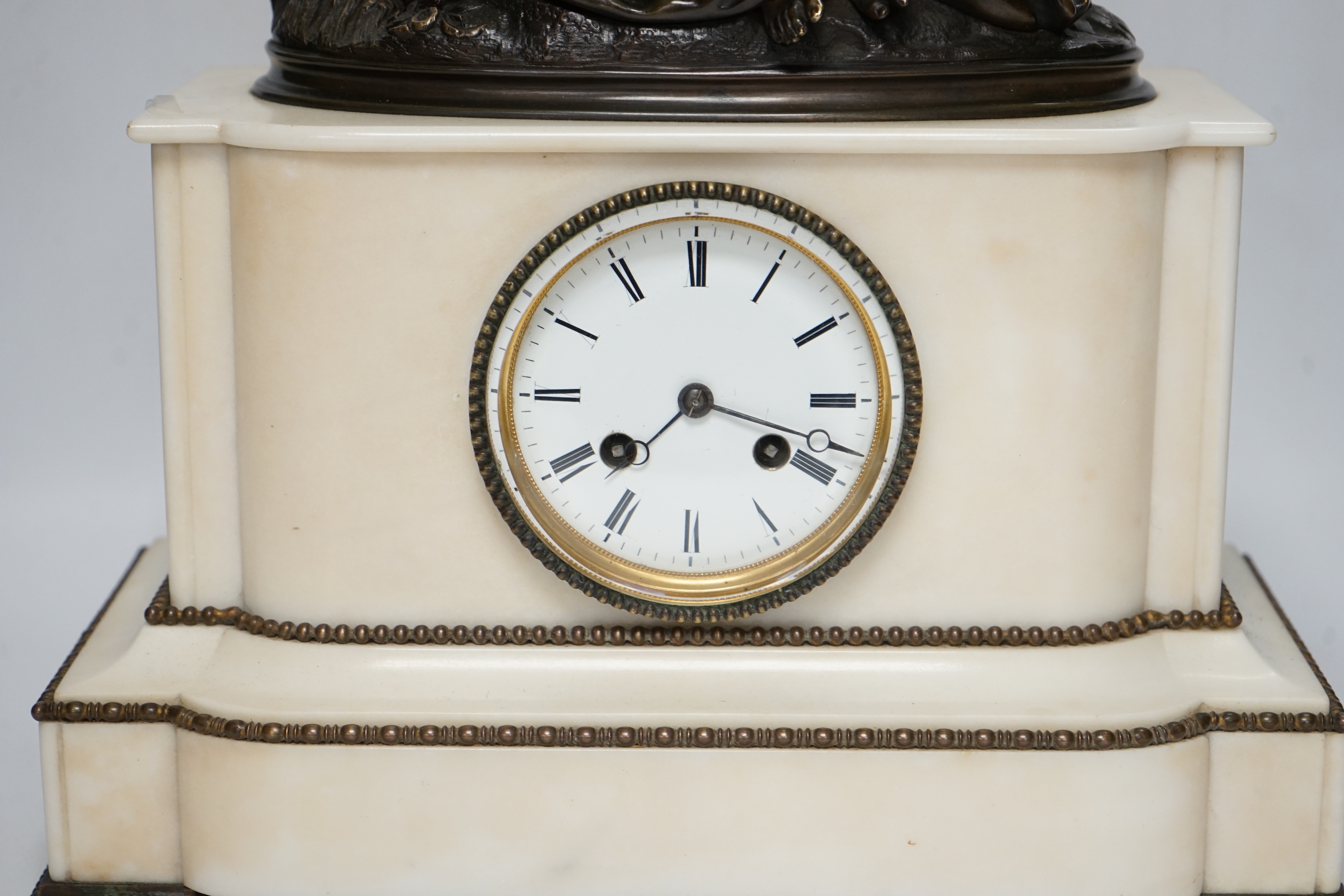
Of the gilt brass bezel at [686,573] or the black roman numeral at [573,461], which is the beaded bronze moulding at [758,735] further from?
the black roman numeral at [573,461]

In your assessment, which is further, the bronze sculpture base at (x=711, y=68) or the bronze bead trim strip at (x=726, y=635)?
the bronze bead trim strip at (x=726, y=635)

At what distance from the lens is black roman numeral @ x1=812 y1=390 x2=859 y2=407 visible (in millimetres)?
2365

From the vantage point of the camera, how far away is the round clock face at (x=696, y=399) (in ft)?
7.64

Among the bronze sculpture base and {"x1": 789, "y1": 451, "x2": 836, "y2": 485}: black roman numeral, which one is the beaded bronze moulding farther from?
the bronze sculpture base

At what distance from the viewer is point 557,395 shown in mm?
2365

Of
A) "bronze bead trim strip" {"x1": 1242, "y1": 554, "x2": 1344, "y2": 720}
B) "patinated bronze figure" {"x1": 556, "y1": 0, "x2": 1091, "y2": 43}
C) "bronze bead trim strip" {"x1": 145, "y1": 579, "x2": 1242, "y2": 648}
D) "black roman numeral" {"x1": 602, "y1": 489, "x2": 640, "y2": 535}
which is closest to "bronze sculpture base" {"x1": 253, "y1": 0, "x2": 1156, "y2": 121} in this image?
"patinated bronze figure" {"x1": 556, "y1": 0, "x2": 1091, "y2": 43}

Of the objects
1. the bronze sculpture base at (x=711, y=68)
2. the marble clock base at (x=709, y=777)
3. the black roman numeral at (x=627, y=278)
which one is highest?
the bronze sculpture base at (x=711, y=68)

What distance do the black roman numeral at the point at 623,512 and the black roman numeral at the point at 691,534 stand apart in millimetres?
60

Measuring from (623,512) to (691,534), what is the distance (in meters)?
0.08

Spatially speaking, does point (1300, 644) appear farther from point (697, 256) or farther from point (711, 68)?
point (711, 68)

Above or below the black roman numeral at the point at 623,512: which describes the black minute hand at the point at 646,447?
above

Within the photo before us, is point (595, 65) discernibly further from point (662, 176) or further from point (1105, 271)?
point (1105, 271)

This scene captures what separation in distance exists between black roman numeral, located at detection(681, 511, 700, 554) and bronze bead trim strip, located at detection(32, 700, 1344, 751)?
209mm

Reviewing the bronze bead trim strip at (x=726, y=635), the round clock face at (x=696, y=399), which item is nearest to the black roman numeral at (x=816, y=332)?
the round clock face at (x=696, y=399)
